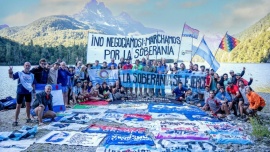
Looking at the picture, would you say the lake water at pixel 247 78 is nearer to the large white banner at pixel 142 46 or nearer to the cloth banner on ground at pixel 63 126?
the large white banner at pixel 142 46

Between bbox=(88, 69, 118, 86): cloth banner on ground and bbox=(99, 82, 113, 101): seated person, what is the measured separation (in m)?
1.11

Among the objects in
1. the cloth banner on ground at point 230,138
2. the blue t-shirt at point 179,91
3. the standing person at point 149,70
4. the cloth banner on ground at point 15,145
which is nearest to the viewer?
the cloth banner on ground at point 15,145

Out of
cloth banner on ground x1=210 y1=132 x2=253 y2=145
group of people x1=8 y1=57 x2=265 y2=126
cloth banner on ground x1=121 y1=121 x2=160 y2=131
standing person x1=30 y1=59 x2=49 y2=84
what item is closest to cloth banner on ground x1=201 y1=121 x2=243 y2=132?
cloth banner on ground x1=210 y1=132 x2=253 y2=145

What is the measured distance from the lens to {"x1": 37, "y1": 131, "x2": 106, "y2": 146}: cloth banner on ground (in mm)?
6828

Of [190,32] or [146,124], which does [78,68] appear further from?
[190,32]

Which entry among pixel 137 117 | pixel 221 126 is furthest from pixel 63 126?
pixel 221 126

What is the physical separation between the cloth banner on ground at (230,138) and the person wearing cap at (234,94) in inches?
136

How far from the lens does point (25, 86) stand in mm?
8539

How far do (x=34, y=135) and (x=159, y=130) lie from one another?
11.8ft

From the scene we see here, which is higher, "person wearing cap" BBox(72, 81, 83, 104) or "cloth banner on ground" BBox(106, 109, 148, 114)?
"person wearing cap" BBox(72, 81, 83, 104)

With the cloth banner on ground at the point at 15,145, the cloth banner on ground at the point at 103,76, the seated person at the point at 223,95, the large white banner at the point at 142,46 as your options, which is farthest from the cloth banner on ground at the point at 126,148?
the large white banner at the point at 142,46

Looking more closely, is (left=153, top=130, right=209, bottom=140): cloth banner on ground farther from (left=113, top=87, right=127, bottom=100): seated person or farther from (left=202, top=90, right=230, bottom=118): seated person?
(left=113, top=87, right=127, bottom=100): seated person

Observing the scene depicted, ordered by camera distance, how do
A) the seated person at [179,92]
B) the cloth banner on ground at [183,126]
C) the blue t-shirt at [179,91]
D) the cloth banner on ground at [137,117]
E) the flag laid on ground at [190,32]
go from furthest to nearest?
the flag laid on ground at [190,32] → the blue t-shirt at [179,91] → the seated person at [179,92] → the cloth banner on ground at [137,117] → the cloth banner on ground at [183,126]

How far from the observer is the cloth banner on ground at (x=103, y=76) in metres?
15.9
